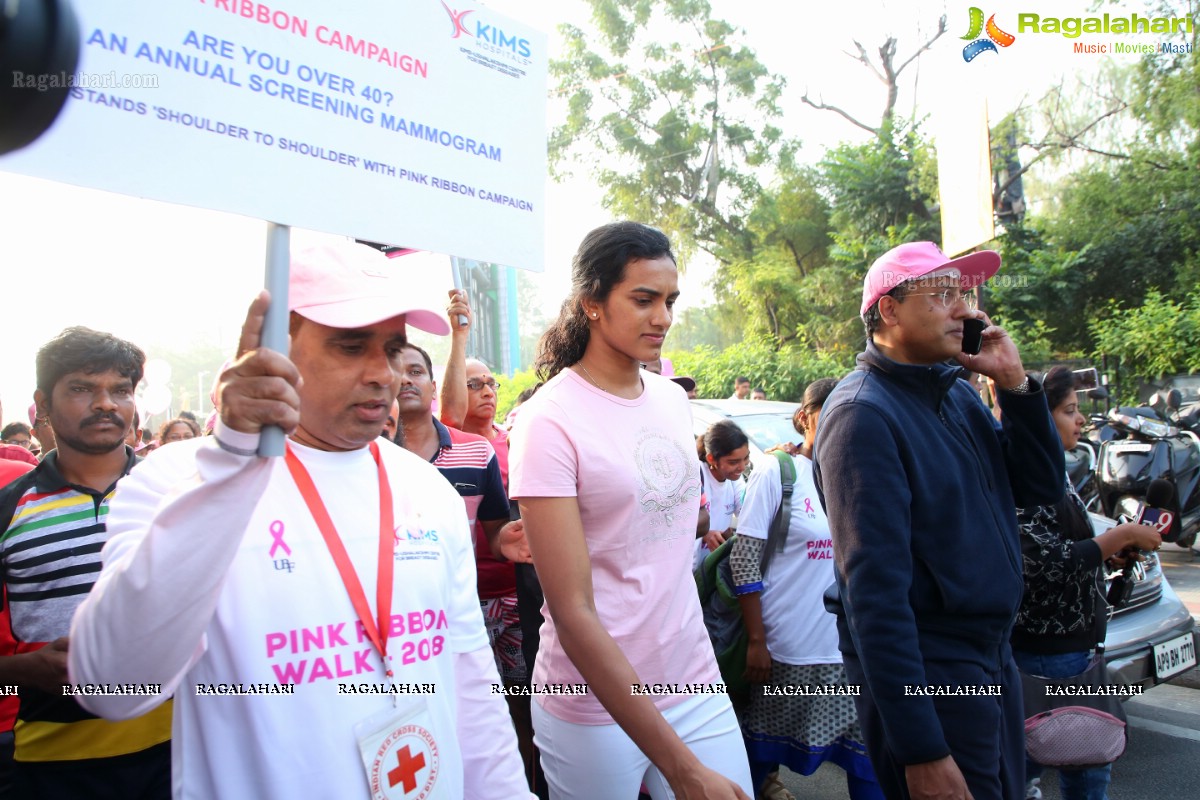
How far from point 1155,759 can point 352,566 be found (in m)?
4.87

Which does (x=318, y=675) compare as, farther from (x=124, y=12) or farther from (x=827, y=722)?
(x=827, y=722)

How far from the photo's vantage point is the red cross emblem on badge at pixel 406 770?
1559mm

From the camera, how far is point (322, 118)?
1470mm

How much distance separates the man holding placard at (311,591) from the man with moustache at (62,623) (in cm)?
115

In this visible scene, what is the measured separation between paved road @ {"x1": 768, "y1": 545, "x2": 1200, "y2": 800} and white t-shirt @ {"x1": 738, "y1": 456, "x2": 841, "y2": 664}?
1155 millimetres

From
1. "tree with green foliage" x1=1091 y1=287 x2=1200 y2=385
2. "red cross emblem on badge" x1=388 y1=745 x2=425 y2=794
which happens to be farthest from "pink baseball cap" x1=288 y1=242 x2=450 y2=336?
"tree with green foliage" x1=1091 y1=287 x2=1200 y2=385

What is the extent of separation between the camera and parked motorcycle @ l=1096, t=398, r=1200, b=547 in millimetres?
9133

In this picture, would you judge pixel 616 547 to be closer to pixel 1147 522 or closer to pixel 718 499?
pixel 1147 522

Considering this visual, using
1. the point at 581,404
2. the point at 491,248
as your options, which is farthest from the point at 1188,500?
the point at 491,248

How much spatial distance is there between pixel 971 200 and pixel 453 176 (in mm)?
7339

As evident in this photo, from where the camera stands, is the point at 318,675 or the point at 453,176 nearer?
the point at 318,675

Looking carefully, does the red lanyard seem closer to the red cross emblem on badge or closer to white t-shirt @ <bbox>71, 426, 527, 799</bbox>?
white t-shirt @ <bbox>71, 426, 527, 799</bbox>

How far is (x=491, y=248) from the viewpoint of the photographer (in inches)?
68.1

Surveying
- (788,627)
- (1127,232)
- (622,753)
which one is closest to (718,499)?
(788,627)
